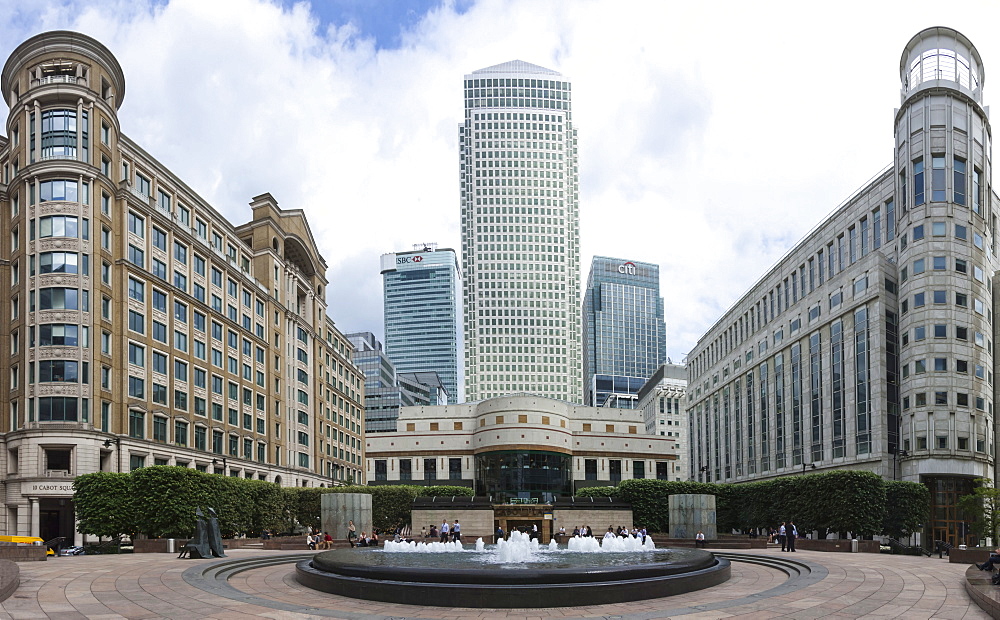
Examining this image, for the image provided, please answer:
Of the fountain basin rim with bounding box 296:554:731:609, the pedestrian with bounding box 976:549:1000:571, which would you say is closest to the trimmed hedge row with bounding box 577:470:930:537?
the pedestrian with bounding box 976:549:1000:571

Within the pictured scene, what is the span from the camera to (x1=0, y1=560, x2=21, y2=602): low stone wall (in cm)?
2375

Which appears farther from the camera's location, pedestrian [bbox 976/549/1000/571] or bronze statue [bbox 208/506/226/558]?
bronze statue [bbox 208/506/226/558]

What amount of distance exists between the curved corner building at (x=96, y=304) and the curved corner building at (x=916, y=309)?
56.5m

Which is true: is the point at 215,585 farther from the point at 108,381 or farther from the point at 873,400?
the point at 873,400

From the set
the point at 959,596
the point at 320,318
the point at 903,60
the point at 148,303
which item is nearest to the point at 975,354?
the point at 903,60

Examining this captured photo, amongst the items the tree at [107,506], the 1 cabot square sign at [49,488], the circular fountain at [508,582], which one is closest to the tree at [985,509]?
the circular fountain at [508,582]

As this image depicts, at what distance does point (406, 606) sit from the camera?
2473 centimetres

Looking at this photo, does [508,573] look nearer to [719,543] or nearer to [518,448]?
[719,543]

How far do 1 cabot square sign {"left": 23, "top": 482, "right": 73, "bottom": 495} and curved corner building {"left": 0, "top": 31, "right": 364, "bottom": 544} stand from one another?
0.10m

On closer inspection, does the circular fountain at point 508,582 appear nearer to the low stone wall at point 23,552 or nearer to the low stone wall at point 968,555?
the low stone wall at point 968,555

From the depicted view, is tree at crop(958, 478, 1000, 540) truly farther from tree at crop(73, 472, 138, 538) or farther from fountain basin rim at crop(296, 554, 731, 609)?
tree at crop(73, 472, 138, 538)

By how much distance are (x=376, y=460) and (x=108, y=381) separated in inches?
2281

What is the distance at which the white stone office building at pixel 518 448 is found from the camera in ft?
356

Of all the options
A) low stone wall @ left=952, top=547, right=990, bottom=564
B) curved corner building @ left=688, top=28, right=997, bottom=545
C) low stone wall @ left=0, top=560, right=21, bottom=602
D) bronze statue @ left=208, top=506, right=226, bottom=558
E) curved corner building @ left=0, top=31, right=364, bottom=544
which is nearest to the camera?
low stone wall @ left=0, top=560, right=21, bottom=602
